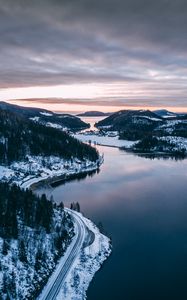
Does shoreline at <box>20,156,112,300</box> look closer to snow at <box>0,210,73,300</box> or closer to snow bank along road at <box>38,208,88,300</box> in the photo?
snow bank along road at <box>38,208,88,300</box>

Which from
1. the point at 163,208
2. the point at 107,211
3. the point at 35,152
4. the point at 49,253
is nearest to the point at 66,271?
the point at 49,253

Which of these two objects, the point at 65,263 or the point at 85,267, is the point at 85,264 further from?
the point at 65,263

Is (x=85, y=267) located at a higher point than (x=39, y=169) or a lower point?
lower

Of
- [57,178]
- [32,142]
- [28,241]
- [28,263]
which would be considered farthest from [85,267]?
[32,142]

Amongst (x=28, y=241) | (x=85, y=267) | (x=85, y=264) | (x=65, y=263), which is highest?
(x=28, y=241)

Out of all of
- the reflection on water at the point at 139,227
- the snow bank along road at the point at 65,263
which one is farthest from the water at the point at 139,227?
the snow bank along road at the point at 65,263

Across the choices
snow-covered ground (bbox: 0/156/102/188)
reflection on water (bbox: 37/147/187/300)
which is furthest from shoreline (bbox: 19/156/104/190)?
reflection on water (bbox: 37/147/187/300)

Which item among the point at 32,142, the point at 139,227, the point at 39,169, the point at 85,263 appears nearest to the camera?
the point at 85,263
